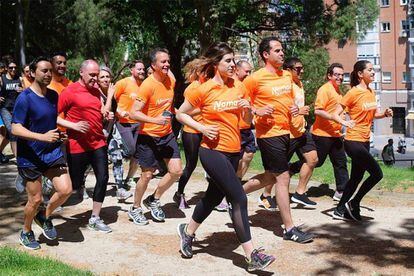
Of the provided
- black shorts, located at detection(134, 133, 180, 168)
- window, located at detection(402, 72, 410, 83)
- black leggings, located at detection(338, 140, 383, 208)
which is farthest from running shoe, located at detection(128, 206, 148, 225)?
window, located at detection(402, 72, 410, 83)

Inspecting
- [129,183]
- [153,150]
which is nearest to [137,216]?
[153,150]

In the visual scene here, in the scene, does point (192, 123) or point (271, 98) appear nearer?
point (192, 123)

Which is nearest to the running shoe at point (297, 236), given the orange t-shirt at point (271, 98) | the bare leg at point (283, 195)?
the bare leg at point (283, 195)

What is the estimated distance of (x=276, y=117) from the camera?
19.6 feet

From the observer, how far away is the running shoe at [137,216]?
22.1 ft

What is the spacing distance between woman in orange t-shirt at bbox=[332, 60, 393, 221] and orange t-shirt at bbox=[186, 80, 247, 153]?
1.91 metres

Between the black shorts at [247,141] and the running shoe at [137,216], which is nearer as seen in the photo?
the running shoe at [137,216]

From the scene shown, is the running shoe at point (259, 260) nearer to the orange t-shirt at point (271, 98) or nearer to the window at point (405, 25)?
the orange t-shirt at point (271, 98)

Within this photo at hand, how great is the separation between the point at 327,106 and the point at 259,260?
131 inches

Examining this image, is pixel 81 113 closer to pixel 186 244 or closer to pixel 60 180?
pixel 60 180

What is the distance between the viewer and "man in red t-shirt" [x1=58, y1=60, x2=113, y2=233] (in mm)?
6348

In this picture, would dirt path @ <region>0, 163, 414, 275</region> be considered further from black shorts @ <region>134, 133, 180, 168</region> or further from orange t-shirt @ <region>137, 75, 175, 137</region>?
orange t-shirt @ <region>137, 75, 175, 137</region>

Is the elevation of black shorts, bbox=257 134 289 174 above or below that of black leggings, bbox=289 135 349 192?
above

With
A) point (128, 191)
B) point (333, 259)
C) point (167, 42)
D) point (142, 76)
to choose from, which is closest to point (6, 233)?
point (128, 191)
